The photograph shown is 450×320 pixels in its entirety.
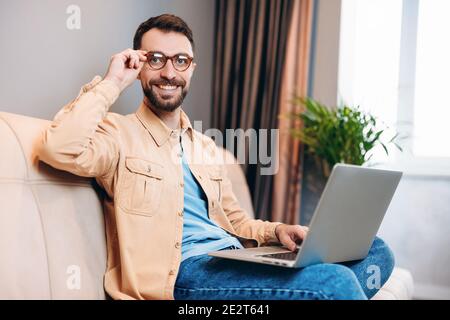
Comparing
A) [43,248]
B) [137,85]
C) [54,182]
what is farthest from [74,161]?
→ [137,85]

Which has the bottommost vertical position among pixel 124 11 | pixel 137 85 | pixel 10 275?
pixel 10 275

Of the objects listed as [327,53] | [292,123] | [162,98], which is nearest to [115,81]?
[162,98]

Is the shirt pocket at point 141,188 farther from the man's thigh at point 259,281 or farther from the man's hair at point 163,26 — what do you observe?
the man's hair at point 163,26

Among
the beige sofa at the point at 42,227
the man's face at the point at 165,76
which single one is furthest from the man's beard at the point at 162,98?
the beige sofa at the point at 42,227

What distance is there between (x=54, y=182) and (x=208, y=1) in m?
2.16

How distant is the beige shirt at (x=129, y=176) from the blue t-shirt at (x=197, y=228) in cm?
6

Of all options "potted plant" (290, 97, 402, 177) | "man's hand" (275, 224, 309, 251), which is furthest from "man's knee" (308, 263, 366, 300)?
"potted plant" (290, 97, 402, 177)

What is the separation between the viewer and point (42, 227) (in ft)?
4.19

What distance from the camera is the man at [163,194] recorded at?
1241mm

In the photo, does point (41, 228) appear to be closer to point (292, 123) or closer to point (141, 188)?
point (141, 188)

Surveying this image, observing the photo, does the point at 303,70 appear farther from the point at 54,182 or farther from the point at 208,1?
the point at 54,182

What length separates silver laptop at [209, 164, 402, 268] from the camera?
1.12 m

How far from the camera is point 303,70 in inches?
125

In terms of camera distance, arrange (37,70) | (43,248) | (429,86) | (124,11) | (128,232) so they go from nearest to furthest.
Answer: (43,248) → (128,232) → (37,70) → (124,11) → (429,86)
